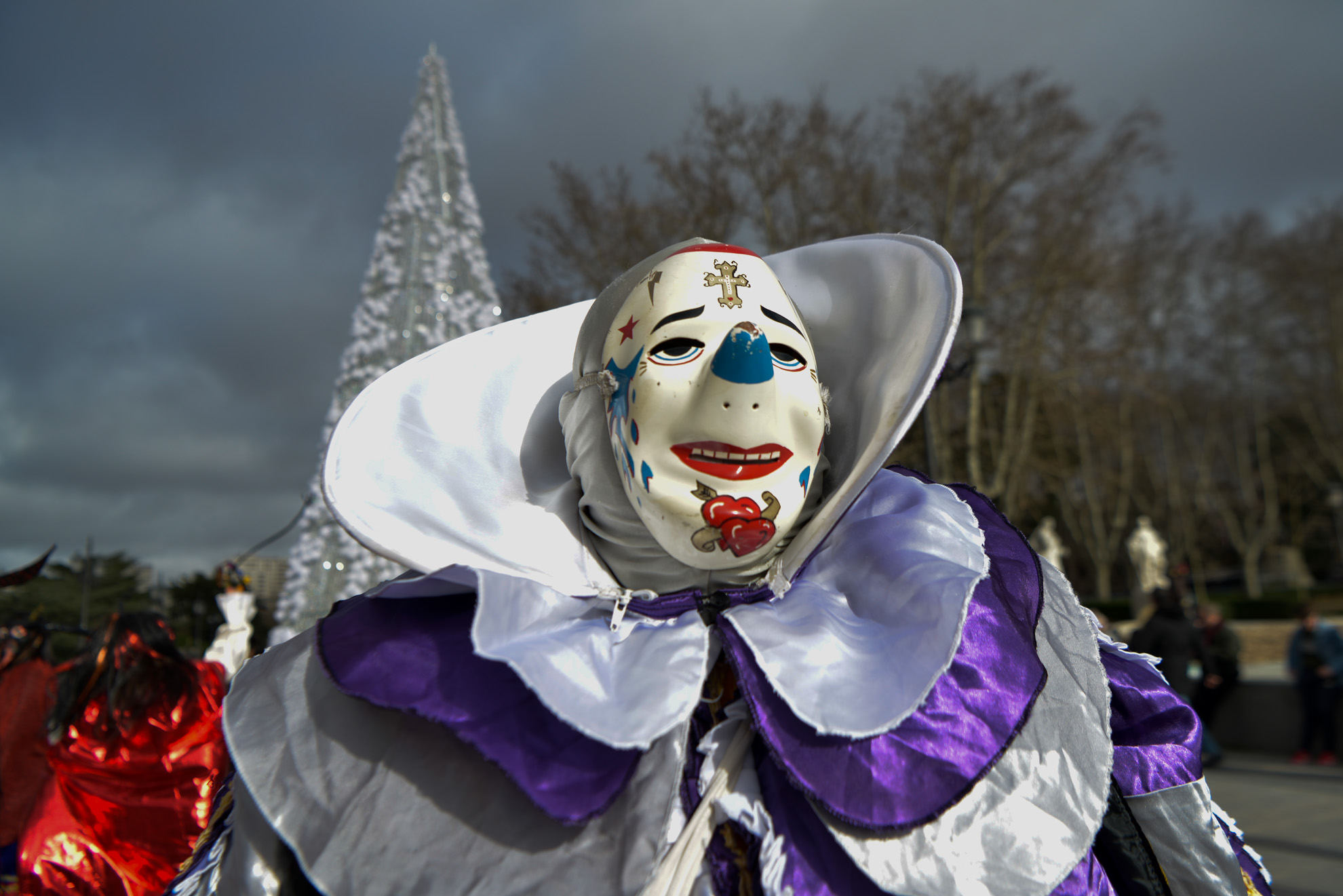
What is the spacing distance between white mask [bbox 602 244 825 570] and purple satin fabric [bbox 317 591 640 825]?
384 millimetres

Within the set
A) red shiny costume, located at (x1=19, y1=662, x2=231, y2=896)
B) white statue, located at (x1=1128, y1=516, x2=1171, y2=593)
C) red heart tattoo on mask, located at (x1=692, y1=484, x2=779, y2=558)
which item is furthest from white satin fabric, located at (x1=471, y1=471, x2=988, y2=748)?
white statue, located at (x1=1128, y1=516, x2=1171, y2=593)

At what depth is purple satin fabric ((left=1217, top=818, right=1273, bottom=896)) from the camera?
1588mm

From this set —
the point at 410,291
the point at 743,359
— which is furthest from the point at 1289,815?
the point at 410,291

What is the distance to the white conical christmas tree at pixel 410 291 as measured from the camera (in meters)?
6.14

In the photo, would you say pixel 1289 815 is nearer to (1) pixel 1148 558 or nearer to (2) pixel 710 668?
(2) pixel 710 668

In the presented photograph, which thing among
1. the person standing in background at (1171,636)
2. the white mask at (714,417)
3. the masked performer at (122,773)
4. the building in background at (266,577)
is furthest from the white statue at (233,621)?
the person standing in background at (1171,636)

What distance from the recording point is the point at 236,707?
4.81ft

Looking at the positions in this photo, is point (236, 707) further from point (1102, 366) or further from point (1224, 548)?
point (1224, 548)

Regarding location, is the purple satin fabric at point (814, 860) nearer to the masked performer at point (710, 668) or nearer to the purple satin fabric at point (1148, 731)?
the masked performer at point (710, 668)

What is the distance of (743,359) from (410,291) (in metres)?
5.39

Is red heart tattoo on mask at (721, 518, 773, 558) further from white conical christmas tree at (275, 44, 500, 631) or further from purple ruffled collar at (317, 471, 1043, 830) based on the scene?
white conical christmas tree at (275, 44, 500, 631)

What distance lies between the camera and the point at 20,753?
4.24 meters

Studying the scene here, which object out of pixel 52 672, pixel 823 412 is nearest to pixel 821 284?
pixel 823 412

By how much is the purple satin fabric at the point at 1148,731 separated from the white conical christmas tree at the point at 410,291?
16.7ft
